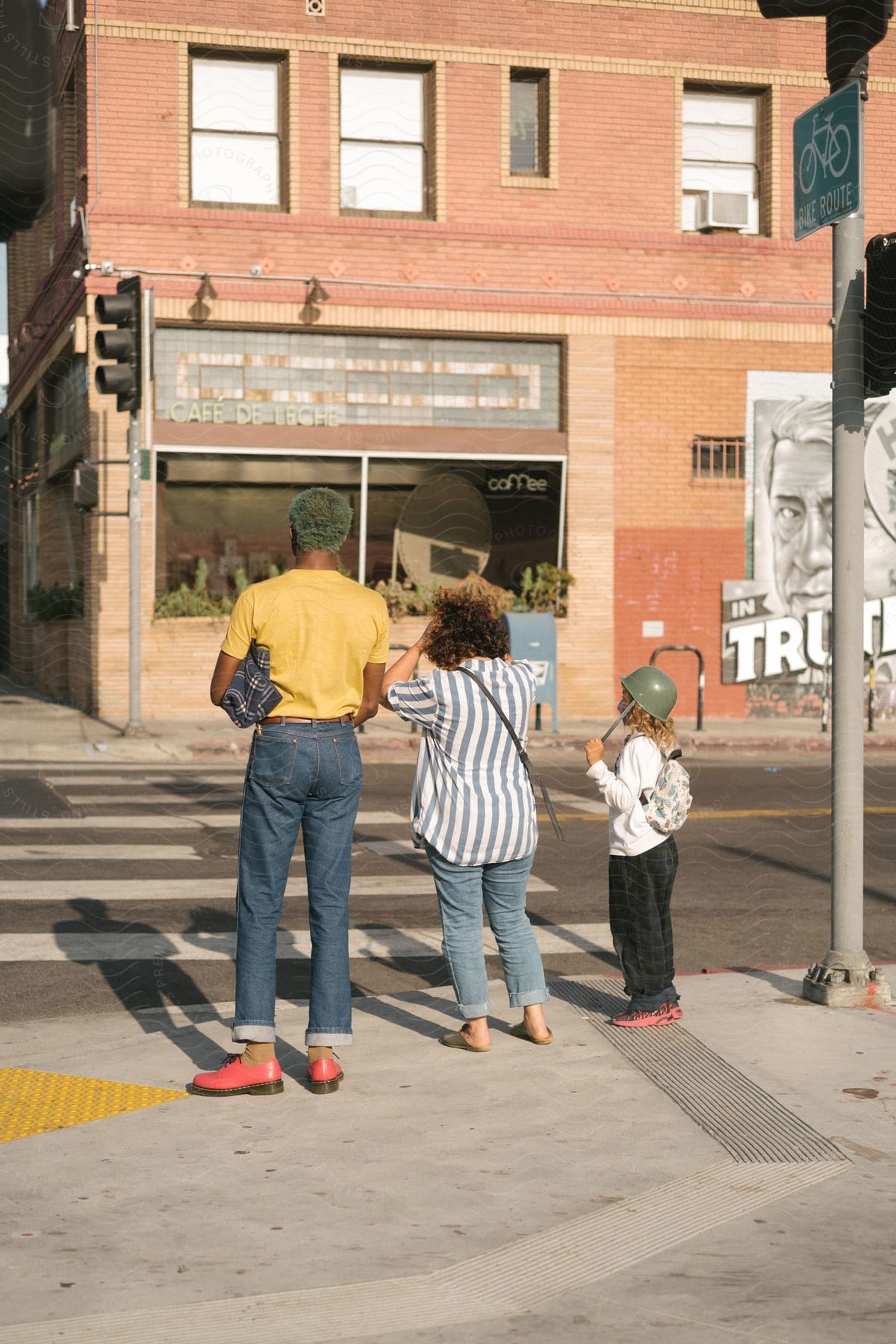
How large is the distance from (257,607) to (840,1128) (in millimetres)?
2388

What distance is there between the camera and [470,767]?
18.5 ft

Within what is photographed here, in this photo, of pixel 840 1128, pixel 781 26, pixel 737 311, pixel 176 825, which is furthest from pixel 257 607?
pixel 781 26

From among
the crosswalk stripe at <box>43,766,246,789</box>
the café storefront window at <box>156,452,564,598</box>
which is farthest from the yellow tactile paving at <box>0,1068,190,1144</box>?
the café storefront window at <box>156,452,564,598</box>

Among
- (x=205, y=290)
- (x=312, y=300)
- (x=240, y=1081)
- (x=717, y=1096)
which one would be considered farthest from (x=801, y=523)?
(x=240, y=1081)

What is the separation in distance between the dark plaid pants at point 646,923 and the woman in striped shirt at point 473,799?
0.45m

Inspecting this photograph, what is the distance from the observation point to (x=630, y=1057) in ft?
18.3

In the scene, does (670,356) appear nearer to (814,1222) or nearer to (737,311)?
(737,311)

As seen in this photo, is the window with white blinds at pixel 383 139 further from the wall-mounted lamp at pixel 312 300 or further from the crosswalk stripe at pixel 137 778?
the crosswalk stripe at pixel 137 778

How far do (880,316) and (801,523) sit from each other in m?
16.8

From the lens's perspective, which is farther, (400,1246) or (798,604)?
(798,604)

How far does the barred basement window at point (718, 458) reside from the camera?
22.2m

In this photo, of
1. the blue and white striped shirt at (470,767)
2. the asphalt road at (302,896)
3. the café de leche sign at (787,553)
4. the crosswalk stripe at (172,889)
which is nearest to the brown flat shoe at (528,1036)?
the blue and white striped shirt at (470,767)

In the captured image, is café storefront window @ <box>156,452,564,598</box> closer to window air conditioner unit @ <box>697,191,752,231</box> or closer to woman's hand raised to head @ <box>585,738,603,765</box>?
window air conditioner unit @ <box>697,191,752,231</box>

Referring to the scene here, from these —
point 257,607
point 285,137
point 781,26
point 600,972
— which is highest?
point 781,26
